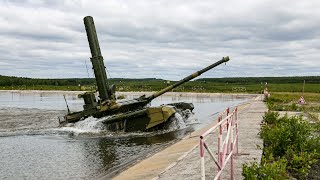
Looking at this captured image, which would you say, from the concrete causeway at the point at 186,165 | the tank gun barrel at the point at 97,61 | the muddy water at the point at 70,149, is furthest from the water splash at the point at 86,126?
the concrete causeway at the point at 186,165

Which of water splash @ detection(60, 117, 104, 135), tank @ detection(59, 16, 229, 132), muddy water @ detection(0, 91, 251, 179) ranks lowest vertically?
muddy water @ detection(0, 91, 251, 179)

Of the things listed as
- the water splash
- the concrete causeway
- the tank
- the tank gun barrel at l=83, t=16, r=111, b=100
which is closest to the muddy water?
the water splash

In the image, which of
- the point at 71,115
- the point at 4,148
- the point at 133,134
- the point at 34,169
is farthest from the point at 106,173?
the point at 71,115

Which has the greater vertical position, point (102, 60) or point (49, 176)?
point (102, 60)

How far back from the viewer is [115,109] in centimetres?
2231

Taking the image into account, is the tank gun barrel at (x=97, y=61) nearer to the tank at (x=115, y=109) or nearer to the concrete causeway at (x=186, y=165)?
the tank at (x=115, y=109)

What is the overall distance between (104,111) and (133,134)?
2905 mm

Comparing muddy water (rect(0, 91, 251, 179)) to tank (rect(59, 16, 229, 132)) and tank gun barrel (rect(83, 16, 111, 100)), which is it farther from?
tank gun barrel (rect(83, 16, 111, 100))

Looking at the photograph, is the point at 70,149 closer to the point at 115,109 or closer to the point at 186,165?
the point at 115,109

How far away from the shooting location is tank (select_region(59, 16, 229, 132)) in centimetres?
Result: 2073

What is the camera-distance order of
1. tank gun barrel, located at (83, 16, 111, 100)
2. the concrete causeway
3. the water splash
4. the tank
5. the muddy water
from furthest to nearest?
1. tank gun barrel, located at (83, 16, 111, 100)
2. the water splash
3. the tank
4. the muddy water
5. the concrete causeway

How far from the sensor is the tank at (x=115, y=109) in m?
20.7

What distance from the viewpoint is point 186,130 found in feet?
71.1

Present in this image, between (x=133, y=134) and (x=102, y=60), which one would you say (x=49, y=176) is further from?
(x=102, y=60)
